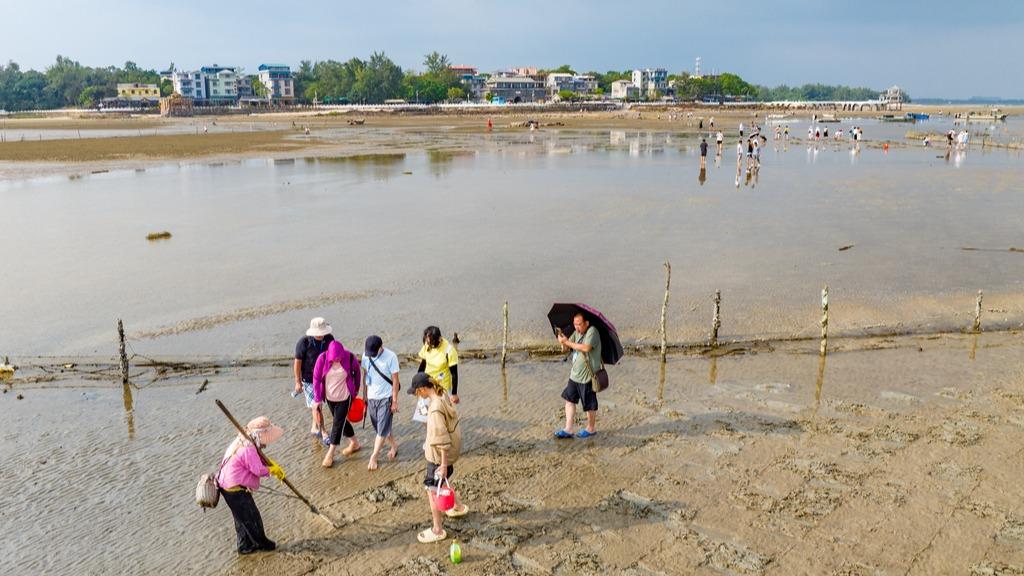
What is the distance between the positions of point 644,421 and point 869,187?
30.5 m

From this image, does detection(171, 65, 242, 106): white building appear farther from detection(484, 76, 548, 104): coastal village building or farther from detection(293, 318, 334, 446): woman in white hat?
detection(293, 318, 334, 446): woman in white hat

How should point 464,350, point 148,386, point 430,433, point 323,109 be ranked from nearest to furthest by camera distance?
point 430,433
point 148,386
point 464,350
point 323,109

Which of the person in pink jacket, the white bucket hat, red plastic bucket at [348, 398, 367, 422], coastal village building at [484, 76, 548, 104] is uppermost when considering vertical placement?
coastal village building at [484, 76, 548, 104]

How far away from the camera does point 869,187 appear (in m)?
35.1

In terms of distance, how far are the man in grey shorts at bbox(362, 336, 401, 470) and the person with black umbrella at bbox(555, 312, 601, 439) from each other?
7.02ft

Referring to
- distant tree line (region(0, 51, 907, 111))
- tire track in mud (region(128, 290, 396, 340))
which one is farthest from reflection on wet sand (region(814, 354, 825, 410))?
distant tree line (region(0, 51, 907, 111))

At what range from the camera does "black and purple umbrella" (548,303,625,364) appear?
8.80m

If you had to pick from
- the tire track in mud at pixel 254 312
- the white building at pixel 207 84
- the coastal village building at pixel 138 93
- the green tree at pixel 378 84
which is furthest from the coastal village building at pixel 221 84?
the tire track in mud at pixel 254 312

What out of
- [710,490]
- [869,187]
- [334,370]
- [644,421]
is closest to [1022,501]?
[710,490]

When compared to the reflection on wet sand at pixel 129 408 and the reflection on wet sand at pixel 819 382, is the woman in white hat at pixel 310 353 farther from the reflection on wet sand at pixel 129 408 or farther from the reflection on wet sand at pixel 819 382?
the reflection on wet sand at pixel 819 382

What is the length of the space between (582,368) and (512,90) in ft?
646

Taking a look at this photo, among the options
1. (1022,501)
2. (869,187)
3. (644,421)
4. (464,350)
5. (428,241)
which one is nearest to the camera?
(1022,501)

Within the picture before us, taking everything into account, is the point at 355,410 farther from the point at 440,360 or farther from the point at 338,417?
the point at 440,360

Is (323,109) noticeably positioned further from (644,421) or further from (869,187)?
(644,421)
